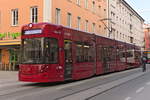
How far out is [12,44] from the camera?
25.1 metres

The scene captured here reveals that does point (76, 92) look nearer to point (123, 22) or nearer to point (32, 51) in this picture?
point (32, 51)

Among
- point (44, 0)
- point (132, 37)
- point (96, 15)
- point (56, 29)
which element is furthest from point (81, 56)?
point (132, 37)

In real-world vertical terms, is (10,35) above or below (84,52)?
above

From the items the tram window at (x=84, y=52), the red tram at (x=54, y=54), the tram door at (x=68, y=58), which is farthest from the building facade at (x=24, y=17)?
the tram door at (x=68, y=58)

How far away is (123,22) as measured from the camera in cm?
5622

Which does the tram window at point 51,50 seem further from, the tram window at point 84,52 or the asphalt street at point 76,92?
the tram window at point 84,52

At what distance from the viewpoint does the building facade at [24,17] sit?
79.2 ft

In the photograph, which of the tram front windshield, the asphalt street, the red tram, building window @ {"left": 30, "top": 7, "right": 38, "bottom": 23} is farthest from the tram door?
building window @ {"left": 30, "top": 7, "right": 38, "bottom": 23}

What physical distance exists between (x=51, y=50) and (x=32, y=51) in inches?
39.9

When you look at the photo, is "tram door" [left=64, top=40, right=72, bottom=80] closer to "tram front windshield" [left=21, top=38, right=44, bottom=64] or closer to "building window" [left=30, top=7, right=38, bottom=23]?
"tram front windshield" [left=21, top=38, right=44, bottom=64]

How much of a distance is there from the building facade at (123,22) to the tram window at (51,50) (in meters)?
28.9

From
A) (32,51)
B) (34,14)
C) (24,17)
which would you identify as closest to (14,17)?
(24,17)

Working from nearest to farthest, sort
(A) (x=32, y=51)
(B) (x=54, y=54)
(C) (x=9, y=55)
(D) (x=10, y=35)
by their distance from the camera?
(A) (x=32, y=51)
(B) (x=54, y=54)
(D) (x=10, y=35)
(C) (x=9, y=55)

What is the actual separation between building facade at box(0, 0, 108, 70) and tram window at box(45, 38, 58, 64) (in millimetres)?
11006
